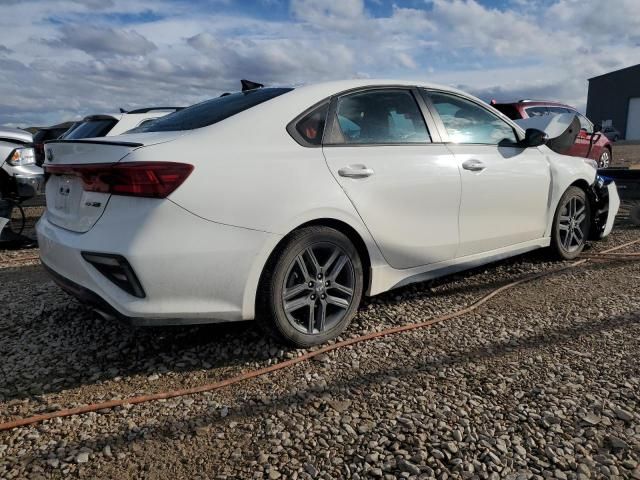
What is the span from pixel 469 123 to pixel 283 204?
6.26 feet

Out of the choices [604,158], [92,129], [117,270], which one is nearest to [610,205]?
[117,270]

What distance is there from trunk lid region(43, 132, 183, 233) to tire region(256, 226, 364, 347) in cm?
89

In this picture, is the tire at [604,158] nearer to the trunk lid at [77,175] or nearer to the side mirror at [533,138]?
the side mirror at [533,138]

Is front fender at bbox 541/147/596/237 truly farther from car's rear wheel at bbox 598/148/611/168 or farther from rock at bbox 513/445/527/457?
car's rear wheel at bbox 598/148/611/168

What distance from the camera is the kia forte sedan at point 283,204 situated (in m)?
2.56

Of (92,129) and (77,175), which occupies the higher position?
(92,129)

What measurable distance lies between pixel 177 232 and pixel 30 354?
4.59ft

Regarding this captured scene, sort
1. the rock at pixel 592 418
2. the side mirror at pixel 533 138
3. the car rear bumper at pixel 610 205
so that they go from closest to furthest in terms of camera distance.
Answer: the rock at pixel 592 418, the side mirror at pixel 533 138, the car rear bumper at pixel 610 205

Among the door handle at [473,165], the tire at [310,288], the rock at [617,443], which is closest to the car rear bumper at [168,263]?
the tire at [310,288]

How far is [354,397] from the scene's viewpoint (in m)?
2.59

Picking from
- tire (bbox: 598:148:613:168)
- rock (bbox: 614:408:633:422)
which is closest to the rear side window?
rock (bbox: 614:408:633:422)

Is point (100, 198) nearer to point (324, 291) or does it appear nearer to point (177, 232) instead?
point (177, 232)

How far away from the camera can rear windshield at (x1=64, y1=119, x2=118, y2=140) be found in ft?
22.9

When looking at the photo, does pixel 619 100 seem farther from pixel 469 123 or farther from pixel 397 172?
pixel 397 172
